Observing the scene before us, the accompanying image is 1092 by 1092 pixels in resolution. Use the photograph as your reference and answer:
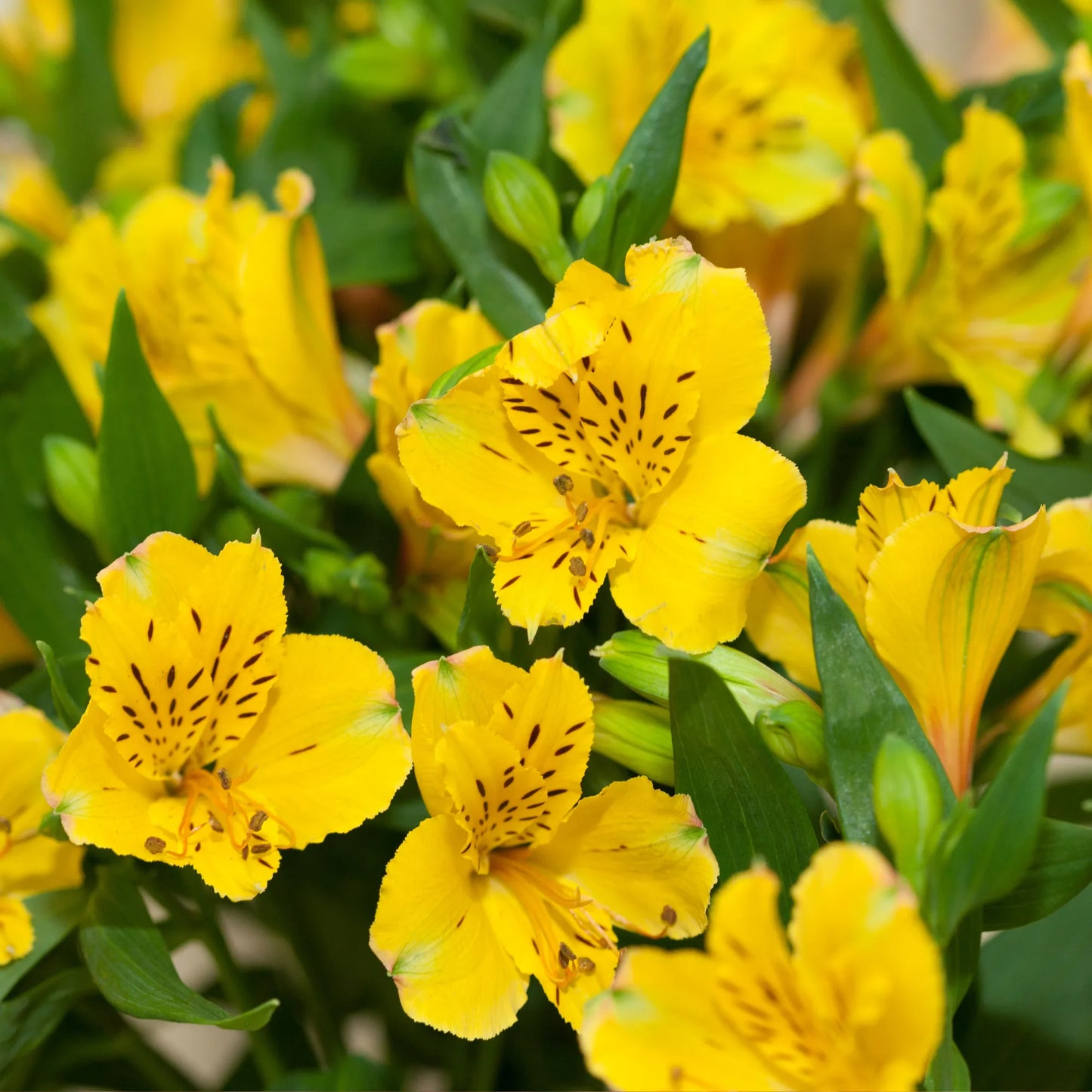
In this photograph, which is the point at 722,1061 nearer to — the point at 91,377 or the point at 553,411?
the point at 553,411

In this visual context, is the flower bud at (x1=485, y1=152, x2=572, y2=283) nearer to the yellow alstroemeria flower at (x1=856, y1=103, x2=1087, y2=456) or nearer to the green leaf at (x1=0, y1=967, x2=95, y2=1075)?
the yellow alstroemeria flower at (x1=856, y1=103, x2=1087, y2=456)

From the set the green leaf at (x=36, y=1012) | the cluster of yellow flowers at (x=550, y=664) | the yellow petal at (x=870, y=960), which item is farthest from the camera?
the green leaf at (x=36, y=1012)

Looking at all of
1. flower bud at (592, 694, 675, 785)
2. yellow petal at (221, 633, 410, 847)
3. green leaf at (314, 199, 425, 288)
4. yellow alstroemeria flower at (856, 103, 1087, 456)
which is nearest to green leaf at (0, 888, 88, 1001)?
yellow petal at (221, 633, 410, 847)

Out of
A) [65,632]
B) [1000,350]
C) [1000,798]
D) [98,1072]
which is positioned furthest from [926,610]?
[98,1072]

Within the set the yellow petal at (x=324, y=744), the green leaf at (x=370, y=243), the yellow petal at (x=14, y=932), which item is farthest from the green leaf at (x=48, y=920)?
the green leaf at (x=370, y=243)

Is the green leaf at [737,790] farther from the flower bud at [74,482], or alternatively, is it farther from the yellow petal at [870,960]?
the flower bud at [74,482]

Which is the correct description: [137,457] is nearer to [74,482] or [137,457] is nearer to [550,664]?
[74,482]

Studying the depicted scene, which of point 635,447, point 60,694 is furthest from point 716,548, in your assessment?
point 60,694
